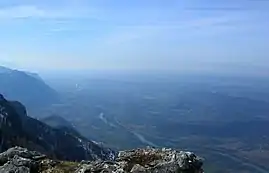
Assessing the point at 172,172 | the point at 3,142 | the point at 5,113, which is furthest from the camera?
the point at 5,113

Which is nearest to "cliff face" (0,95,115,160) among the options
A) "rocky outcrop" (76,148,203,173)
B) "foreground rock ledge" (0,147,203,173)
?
"foreground rock ledge" (0,147,203,173)

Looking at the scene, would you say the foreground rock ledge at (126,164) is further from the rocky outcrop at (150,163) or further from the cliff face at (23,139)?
the cliff face at (23,139)

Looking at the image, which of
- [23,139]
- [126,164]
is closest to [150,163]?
[126,164]

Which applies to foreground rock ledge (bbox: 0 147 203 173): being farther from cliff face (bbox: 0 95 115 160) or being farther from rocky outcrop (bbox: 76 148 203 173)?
cliff face (bbox: 0 95 115 160)

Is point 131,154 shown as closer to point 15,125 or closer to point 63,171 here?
point 63,171

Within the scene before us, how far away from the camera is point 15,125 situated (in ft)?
546

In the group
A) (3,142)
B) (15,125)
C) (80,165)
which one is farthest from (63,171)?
(15,125)

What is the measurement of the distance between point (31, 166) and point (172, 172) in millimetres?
9046

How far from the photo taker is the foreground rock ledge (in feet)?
80.5

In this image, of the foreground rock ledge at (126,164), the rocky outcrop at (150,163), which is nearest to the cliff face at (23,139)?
the foreground rock ledge at (126,164)

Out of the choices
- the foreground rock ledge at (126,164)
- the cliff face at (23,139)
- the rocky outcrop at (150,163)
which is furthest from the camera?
the cliff face at (23,139)

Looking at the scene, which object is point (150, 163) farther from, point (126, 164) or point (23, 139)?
point (23, 139)

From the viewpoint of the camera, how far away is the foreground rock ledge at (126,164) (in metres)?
24.5

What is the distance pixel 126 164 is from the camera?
989 inches
